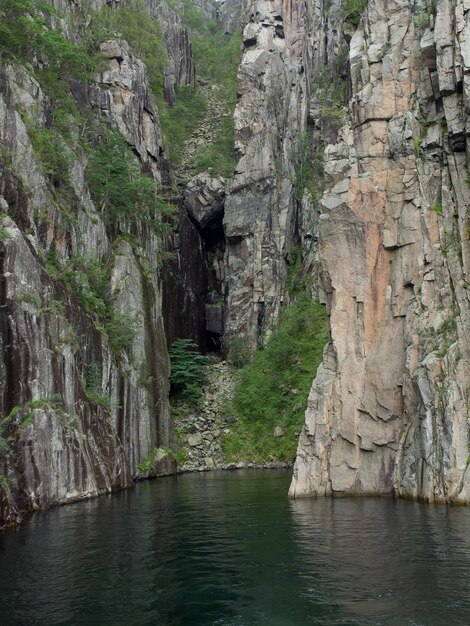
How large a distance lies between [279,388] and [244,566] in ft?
149

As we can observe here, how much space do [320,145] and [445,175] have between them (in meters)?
51.4

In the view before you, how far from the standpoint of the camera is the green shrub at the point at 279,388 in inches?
2210

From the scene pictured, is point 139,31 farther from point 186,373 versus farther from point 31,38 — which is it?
point 186,373

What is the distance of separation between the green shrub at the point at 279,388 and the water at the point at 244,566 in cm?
2939

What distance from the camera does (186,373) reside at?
61719mm

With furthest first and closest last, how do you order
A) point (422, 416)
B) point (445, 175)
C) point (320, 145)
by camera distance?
point (320, 145)
point (445, 175)
point (422, 416)

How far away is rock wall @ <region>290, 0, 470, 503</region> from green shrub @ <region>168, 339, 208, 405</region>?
104 feet

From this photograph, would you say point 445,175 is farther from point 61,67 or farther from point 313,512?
point 61,67

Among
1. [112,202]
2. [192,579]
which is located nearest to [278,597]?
[192,579]

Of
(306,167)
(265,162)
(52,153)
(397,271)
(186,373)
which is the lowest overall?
(186,373)

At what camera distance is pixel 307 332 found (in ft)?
209

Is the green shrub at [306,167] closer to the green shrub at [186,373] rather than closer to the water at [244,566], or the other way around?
the green shrub at [186,373]

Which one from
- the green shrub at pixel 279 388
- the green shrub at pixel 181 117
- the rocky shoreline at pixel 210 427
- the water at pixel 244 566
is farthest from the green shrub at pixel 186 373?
the water at pixel 244 566

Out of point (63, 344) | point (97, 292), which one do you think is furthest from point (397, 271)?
point (97, 292)
